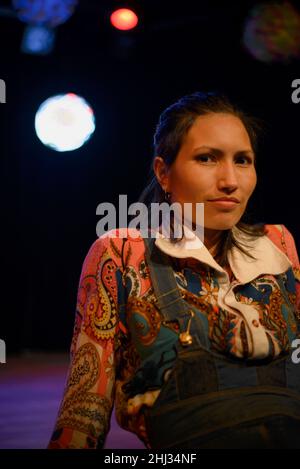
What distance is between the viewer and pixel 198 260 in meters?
1.21

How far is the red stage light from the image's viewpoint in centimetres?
368

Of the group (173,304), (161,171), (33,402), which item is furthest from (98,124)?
(173,304)

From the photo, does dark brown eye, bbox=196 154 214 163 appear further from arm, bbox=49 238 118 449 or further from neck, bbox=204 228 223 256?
arm, bbox=49 238 118 449

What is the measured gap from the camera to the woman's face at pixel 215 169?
47.3 inches

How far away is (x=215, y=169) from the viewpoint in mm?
1209

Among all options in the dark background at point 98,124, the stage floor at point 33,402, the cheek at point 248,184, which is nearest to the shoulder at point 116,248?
the cheek at point 248,184

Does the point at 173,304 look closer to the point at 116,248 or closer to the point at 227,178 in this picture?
the point at 116,248

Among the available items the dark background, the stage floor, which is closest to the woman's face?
the stage floor

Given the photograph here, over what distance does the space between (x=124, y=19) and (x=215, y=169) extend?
2.81 meters

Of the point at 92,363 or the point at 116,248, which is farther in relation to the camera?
the point at 116,248

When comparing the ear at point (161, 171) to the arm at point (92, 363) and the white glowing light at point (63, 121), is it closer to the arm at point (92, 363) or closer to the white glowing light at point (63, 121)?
the arm at point (92, 363)

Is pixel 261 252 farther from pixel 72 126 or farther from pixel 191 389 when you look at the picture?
pixel 72 126

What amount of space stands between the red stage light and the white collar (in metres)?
2.70

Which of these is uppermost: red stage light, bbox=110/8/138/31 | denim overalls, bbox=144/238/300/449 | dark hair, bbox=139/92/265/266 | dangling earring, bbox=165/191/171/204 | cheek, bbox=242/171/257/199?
red stage light, bbox=110/8/138/31
